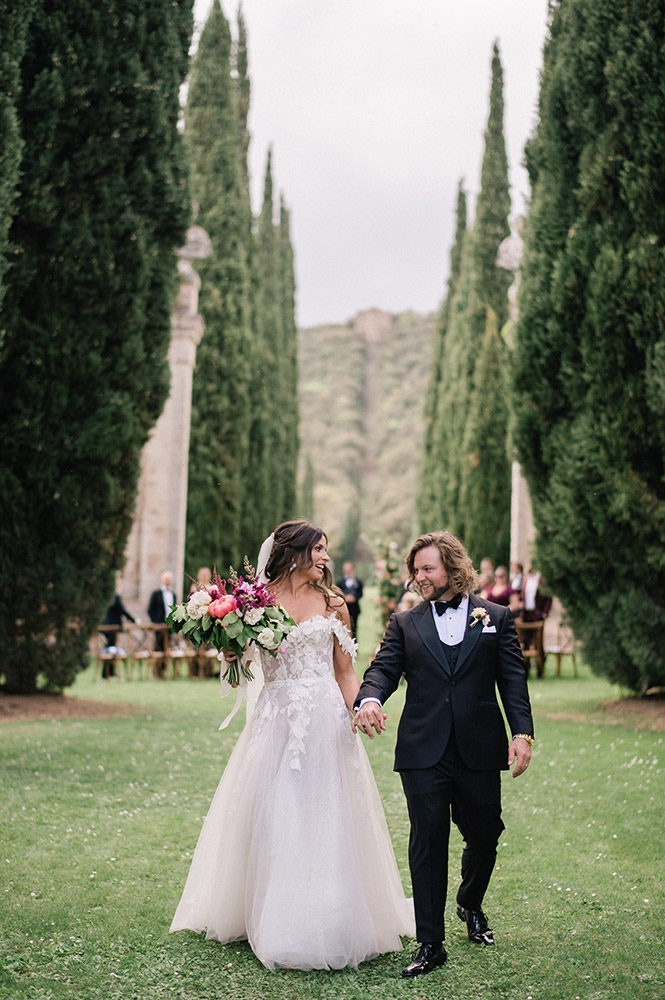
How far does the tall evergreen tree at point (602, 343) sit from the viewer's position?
1023cm

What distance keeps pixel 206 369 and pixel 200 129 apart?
600 centimetres

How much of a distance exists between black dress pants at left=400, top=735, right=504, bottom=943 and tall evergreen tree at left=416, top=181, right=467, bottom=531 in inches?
1090

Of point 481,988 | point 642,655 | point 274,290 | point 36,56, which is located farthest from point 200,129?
point 481,988

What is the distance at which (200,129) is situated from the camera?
74.2 feet

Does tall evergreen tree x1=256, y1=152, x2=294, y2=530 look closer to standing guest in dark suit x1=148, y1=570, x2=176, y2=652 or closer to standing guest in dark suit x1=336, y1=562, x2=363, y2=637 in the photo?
standing guest in dark suit x1=336, y1=562, x2=363, y2=637

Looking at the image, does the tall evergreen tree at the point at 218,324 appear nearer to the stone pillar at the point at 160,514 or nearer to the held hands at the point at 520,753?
the stone pillar at the point at 160,514

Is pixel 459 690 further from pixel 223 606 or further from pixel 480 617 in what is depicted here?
pixel 223 606

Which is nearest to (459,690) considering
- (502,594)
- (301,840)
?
(301,840)

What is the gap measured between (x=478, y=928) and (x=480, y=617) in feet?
4.89

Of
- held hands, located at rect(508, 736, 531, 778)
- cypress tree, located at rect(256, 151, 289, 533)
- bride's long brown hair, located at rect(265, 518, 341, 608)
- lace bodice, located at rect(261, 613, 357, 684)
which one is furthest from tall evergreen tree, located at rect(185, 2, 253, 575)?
held hands, located at rect(508, 736, 531, 778)

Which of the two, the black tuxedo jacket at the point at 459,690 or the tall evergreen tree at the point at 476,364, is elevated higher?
the tall evergreen tree at the point at 476,364

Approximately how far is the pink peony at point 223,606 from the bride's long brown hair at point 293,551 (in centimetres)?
41

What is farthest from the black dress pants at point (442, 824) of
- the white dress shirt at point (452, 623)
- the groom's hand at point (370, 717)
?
the white dress shirt at point (452, 623)

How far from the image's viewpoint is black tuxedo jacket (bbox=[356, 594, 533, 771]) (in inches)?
157
